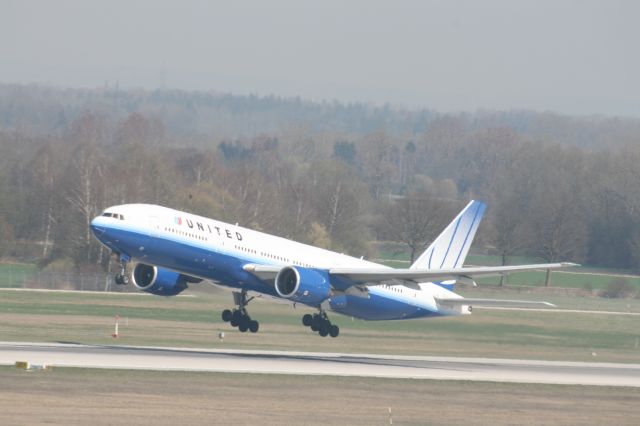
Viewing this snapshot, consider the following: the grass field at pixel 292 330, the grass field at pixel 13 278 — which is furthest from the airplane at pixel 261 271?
the grass field at pixel 13 278

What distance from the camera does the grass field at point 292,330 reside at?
196 ft

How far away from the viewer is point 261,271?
51.2m

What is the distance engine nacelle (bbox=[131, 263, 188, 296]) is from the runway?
2.58 m

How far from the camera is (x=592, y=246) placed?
126438mm

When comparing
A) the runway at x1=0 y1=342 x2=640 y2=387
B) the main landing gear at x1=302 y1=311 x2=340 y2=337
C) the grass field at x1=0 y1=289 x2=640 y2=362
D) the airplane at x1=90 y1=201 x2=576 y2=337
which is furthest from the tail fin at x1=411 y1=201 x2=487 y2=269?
the main landing gear at x1=302 y1=311 x2=340 y2=337

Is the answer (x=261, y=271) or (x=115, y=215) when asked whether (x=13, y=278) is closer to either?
(x=261, y=271)

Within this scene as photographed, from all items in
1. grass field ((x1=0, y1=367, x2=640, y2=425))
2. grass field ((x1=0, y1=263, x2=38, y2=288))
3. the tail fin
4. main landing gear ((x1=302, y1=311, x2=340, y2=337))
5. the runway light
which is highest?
the tail fin

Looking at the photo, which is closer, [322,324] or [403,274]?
[403,274]

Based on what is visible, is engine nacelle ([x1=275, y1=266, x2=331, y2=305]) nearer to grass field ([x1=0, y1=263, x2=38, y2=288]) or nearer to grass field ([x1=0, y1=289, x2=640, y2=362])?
grass field ([x1=0, y1=289, x2=640, y2=362])

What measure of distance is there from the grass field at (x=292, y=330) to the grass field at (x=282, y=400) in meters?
13.8

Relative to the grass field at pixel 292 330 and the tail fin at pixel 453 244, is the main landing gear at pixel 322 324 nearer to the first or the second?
the grass field at pixel 292 330

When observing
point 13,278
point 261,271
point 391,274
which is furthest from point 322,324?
point 13,278

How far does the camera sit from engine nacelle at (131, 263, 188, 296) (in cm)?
5338

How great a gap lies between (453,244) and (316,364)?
529 inches
